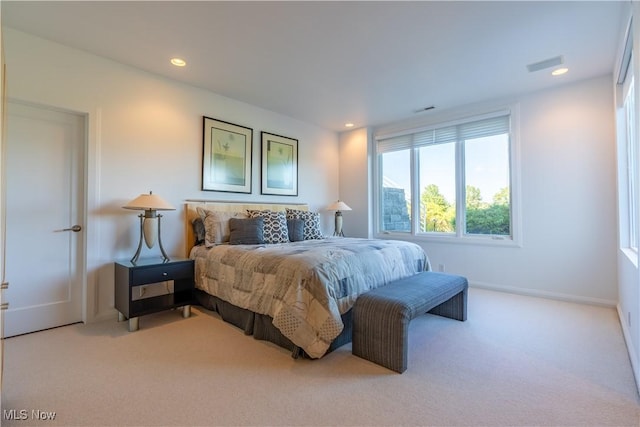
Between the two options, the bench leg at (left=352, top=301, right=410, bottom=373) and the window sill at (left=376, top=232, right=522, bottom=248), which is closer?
the bench leg at (left=352, top=301, right=410, bottom=373)

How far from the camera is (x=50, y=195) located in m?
2.75

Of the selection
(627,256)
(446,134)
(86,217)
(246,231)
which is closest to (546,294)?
(627,256)

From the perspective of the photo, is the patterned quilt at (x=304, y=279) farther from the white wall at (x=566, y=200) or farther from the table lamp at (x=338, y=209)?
the table lamp at (x=338, y=209)

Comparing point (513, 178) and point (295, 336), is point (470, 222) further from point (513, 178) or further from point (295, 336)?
point (295, 336)

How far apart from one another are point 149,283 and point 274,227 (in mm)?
1379

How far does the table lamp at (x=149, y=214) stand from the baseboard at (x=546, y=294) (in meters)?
4.03

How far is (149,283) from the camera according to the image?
106 inches

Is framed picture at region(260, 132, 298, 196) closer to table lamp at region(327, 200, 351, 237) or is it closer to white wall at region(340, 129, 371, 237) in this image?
table lamp at region(327, 200, 351, 237)

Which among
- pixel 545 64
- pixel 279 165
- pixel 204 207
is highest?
pixel 545 64

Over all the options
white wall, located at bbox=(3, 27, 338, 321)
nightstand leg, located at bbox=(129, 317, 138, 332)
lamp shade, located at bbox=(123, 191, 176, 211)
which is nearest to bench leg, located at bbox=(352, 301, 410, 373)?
nightstand leg, located at bbox=(129, 317, 138, 332)

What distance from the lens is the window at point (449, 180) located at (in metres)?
4.05

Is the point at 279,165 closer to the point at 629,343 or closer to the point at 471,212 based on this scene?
the point at 471,212

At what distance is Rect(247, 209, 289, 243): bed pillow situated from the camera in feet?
11.3
